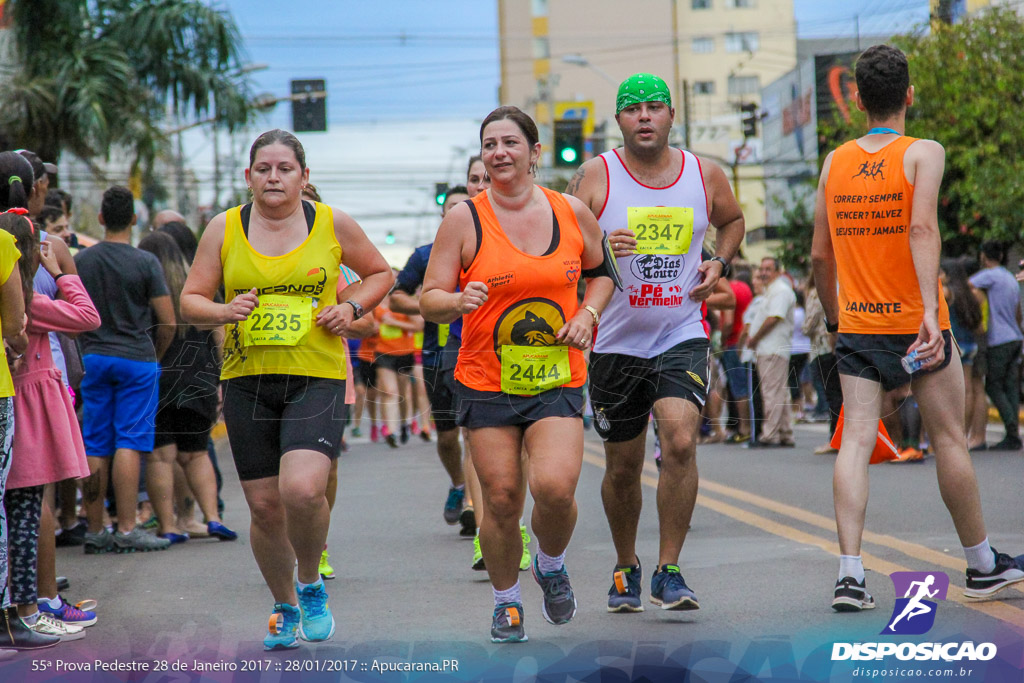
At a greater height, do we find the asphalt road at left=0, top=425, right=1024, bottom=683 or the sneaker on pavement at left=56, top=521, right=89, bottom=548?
the asphalt road at left=0, top=425, right=1024, bottom=683

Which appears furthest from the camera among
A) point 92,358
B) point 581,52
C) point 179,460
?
point 581,52

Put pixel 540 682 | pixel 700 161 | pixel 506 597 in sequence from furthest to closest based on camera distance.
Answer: pixel 700 161
pixel 506 597
pixel 540 682

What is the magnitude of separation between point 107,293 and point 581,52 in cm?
6694

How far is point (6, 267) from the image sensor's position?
202 inches

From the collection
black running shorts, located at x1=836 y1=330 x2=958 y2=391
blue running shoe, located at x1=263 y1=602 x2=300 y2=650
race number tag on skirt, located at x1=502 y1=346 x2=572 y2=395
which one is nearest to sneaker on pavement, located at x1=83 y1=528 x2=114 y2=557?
blue running shoe, located at x1=263 y1=602 x2=300 y2=650

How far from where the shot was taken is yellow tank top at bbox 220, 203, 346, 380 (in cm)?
502

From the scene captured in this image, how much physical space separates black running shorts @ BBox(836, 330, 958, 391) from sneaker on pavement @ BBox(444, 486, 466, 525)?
3.58 m

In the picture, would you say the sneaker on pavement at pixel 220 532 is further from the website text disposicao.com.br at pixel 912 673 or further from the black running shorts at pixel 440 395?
the website text disposicao.com.br at pixel 912 673

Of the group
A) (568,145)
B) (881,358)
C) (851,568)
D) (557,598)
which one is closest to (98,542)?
(557,598)

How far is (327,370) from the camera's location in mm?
5121

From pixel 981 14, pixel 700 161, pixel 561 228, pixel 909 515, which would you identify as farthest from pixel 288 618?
pixel 981 14

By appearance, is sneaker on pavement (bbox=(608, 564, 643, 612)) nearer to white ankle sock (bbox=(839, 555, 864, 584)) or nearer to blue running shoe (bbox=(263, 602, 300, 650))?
white ankle sock (bbox=(839, 555, 864, 584))

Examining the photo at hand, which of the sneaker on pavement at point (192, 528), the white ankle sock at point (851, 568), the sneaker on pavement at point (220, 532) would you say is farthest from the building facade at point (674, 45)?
the white ankle sock at point (851, 568)

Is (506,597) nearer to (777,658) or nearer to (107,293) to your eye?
(777,658)
